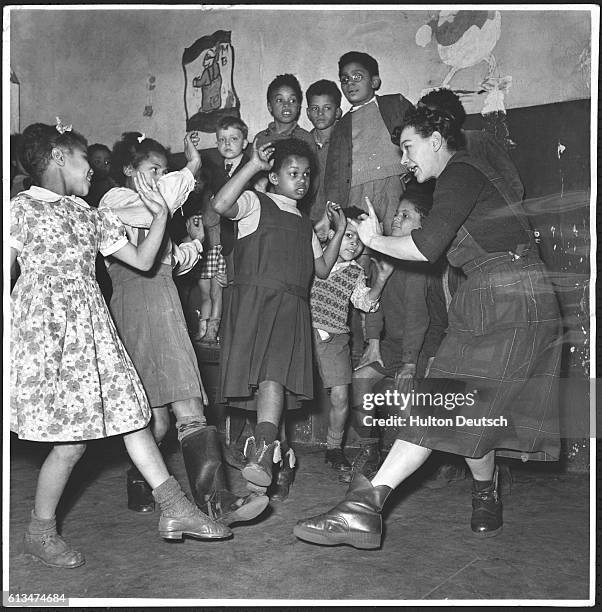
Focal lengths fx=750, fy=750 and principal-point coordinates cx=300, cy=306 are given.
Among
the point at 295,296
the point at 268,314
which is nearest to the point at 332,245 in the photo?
the point at 295,296

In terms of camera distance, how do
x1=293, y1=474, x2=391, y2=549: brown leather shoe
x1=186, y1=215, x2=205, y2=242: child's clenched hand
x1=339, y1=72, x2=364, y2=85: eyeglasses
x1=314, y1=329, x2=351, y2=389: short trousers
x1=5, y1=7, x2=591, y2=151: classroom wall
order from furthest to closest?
x1=314, y1=329, x2=351, y2=389: short trousers
x1=186, y1=215, x2=205, y2=242: child's clenched hand
x1=339, y1=72, x2=364, y2=85: eyeglasses
x1=5, y1=7, x2=591, y2=151: classroom wall
x1=293, y1=474, x2=391, y2=549: brown leather shoe

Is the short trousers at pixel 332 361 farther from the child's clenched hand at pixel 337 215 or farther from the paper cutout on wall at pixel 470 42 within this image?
the paper cutout on wall at pixel 470 42

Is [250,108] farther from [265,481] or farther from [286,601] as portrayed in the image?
[286,601]

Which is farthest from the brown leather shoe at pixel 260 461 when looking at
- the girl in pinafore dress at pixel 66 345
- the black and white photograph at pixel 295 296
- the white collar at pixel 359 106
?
the white collar at pixel 359 106

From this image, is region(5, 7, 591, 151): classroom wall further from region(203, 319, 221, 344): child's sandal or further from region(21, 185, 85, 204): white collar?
region(203, 319, 221, 344): child's sandal

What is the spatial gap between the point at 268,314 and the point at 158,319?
338 millimetres

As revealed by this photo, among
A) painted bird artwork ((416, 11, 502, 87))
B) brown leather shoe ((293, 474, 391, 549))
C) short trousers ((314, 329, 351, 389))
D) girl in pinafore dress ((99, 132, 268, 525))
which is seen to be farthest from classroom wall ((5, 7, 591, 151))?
brown leather shoe ((293, 474, 391, 549))

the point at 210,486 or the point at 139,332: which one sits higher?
the point at 139,332

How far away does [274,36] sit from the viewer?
7.10ft

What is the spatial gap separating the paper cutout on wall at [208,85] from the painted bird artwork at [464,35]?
594 mm

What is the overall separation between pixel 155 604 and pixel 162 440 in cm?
65

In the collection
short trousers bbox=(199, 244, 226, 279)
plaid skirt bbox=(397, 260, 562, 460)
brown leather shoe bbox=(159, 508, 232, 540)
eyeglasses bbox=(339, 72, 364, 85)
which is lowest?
brown leather shoe bbox=(159, 508, 232, 540)

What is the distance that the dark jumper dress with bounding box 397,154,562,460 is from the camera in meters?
2.05

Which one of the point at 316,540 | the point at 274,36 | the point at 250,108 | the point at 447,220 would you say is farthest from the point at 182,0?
the point at 316,540
